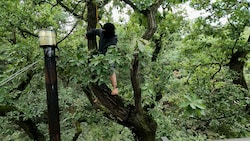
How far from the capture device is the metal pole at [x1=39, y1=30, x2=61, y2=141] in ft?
4.52

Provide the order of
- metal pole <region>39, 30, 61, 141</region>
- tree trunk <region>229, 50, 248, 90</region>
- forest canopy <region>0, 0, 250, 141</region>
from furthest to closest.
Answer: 1. tree trunk <region>229, 50, 248, 90</region>
2. forest canopy <region>0, 0, 250, 141</region>
3. metal pole <region>39, 30, 61, 141</region>

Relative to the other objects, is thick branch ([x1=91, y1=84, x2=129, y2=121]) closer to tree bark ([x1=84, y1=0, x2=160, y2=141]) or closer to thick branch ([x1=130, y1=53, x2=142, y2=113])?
tree bark ([x1=84, y1=0, x2=160, y2=141])

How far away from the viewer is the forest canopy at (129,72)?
2.41 metres

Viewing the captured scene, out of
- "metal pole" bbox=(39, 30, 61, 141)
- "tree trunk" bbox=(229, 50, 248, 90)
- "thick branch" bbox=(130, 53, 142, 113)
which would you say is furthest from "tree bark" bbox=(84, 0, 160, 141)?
"tree trunk" bbox=(229, 50, 248, 90)

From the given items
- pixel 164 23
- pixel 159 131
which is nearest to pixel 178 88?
pixel 159 131

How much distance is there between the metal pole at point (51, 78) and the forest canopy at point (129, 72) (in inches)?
20.3

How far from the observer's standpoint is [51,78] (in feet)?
4.52

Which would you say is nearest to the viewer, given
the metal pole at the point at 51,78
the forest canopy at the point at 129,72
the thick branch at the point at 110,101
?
the metal pole at the point at 51,78

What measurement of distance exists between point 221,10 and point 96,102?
3167 millimetres

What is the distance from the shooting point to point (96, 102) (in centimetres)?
273

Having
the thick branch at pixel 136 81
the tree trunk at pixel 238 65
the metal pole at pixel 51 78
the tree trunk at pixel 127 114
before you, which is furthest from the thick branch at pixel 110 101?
the tree trunk at pixel 238 65

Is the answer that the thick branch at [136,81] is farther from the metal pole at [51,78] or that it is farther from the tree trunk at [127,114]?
the metal pole at [51,78]

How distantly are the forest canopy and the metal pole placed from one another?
515 mm

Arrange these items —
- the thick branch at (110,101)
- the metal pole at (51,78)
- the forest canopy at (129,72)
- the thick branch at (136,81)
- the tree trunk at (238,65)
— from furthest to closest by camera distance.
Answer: the tree trunk at (238,65) → the thick branch at (110,101) → the forest canopy at (129,72) → the thick branch at (136,81) → the metal pole at (51,78)
